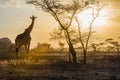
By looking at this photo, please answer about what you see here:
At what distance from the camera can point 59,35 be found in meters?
58.5

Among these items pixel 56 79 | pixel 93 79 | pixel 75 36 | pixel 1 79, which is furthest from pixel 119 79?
pixel 75 36

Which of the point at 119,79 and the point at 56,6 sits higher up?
the point at 56,6

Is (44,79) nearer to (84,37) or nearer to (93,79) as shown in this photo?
(93,79)

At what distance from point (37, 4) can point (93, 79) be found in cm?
2052

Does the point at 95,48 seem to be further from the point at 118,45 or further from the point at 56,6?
the point at 56,6

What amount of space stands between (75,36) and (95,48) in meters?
40.4

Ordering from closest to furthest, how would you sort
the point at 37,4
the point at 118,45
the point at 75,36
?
the point at 37,4
the point at 75,36
the point at 118,45

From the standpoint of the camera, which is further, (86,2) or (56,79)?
(86,2)

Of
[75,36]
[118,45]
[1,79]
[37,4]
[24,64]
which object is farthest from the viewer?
[118,45]

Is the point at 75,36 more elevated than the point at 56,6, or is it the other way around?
the point at 56,6

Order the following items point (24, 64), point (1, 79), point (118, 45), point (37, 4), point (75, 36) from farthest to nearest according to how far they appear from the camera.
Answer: point (118, 45)
point (75, 36)
point (37, 4)
point (24, 64)
point (1, 79)

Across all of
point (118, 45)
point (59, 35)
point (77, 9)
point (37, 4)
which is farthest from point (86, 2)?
point (118, 45)

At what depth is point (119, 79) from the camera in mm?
29750

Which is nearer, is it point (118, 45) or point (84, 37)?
point (84, 37)
